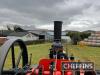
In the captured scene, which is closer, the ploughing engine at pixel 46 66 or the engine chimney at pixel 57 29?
the ploughing engine at pixel 46 66

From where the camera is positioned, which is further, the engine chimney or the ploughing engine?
the engine chimney

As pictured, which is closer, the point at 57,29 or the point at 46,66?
the point at 46,66

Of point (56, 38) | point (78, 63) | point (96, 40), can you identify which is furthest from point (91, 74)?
point (96, 40)

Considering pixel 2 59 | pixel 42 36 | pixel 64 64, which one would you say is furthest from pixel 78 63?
pixel 42 36

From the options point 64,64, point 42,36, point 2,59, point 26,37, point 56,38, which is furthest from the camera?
point 42,36

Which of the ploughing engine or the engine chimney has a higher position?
the engine chimney

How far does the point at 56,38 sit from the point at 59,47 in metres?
1.15

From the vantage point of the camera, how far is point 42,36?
308 ft

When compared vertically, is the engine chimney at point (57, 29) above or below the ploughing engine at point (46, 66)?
above

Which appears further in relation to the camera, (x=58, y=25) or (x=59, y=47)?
(x=58, y=25)

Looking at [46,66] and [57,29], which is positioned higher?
[57,29]

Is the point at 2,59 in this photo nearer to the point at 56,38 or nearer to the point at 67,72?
the point at 67,72

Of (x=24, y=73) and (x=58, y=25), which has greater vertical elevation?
(x=58, y=25)

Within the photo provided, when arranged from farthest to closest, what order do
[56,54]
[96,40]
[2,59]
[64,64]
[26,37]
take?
1. [26,37]
2. [96,40]
3. [56,54]
4. [64,64]
5. [2,59]
